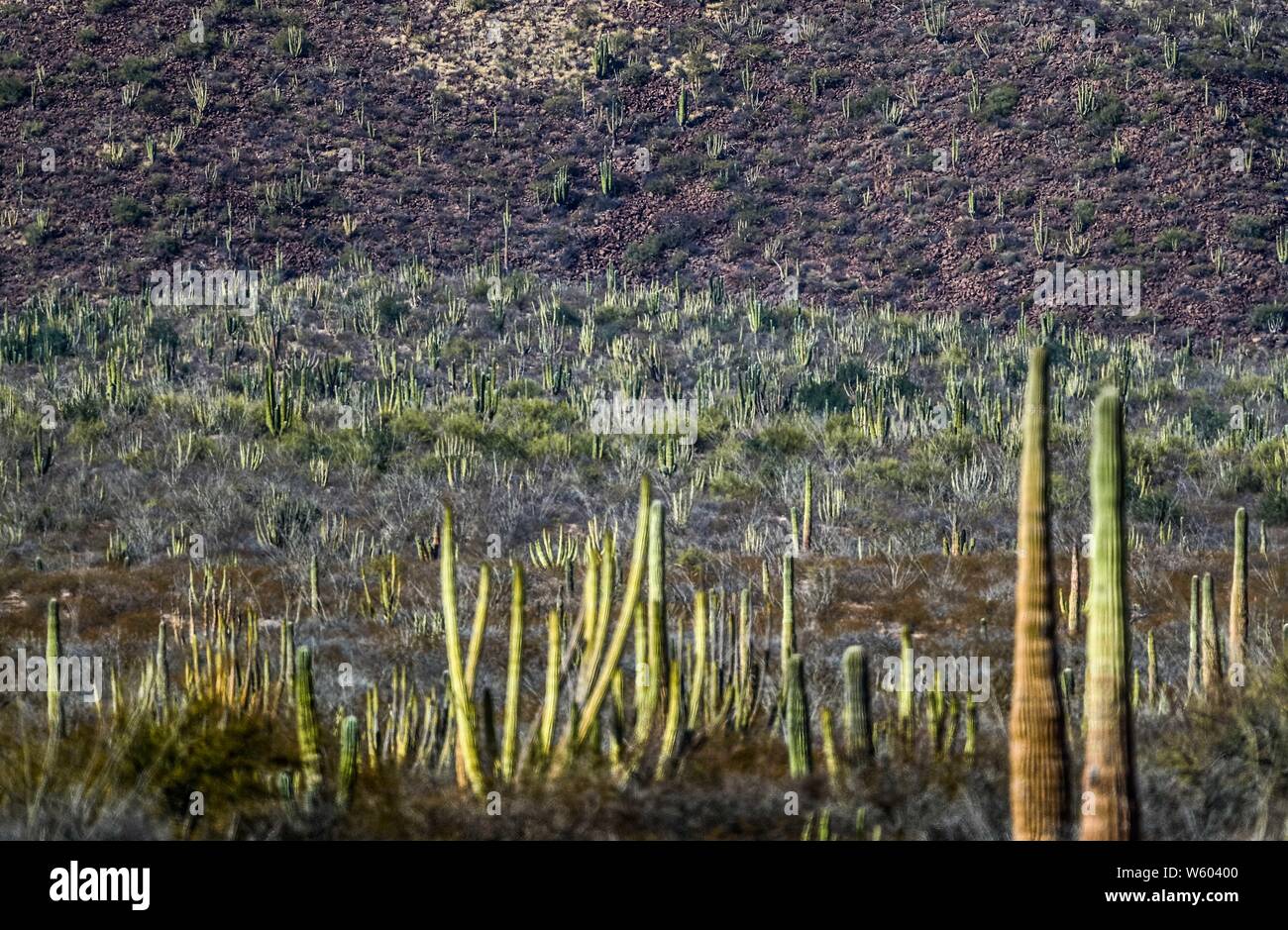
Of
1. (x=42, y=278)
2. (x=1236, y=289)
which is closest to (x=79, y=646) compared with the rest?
(x=42, y=278)

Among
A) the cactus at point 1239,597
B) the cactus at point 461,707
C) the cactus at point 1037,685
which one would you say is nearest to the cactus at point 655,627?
the cactus at point 461,707

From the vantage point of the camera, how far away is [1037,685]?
560 cm

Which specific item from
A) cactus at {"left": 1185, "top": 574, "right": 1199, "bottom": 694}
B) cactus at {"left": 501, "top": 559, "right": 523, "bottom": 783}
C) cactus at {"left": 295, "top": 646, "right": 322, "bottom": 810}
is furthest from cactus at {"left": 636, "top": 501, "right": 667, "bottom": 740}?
cactus at {"left": 1185, "top": 574, "right": 1199, "bottom": 694}

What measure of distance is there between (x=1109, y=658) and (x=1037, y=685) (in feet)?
0.97

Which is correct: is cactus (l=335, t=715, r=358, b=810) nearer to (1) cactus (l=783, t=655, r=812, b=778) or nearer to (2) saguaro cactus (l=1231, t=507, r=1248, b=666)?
(1) cactus (l=783, t=655, r=812, b=778)

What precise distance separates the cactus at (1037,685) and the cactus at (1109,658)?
0.12 m

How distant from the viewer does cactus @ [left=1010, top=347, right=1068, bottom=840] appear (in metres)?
5.59

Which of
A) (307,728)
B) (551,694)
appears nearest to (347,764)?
(307,728)

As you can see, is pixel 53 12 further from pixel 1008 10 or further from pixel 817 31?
pixel 1008 10

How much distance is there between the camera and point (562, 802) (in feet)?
21.5

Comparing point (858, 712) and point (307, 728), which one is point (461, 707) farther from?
point (858, 712)

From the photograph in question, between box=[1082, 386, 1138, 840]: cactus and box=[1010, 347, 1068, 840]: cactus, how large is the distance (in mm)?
116

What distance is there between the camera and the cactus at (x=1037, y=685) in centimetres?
559

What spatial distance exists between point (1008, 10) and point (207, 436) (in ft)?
91.1
